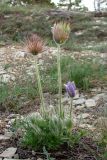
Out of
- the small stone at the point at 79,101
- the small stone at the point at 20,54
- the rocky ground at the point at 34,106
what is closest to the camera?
the rocky ground at the point at 34,106

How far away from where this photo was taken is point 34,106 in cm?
552

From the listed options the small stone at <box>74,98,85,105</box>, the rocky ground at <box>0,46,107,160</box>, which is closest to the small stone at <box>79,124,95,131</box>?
the rocky ground at <box>0,46,107,160</box>

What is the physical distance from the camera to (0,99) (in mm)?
5652

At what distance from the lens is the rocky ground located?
4084 mm

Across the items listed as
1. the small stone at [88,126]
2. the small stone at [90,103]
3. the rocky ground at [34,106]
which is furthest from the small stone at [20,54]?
the small stone at [88,126]

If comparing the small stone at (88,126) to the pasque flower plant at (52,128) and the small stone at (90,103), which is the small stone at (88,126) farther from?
the small stone at (90,103)

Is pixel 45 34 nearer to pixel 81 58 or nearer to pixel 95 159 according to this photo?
pixel 81 58

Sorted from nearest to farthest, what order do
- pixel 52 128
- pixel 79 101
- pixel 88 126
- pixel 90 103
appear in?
pixel 52 128 → pixel 88 126 → pixel 90 103 → pixel 79 101

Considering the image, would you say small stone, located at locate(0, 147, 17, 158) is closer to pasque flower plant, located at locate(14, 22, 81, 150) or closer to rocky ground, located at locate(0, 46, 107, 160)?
rocky ground, located at locate(0, 46, 107, 160)

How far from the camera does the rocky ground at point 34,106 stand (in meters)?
4.08

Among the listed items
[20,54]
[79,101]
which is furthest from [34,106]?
[20,54]

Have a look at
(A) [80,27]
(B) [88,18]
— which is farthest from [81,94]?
(B) [88,18]

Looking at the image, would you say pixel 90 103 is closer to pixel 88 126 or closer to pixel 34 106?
pixel 34 106

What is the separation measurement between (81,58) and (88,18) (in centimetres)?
565
